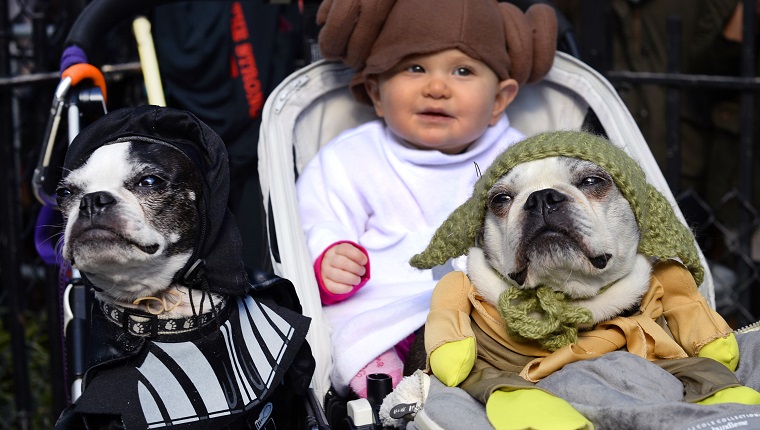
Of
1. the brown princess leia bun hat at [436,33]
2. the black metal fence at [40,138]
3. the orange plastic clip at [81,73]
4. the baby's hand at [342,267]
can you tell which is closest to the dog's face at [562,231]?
the baby's hand at [342,267]

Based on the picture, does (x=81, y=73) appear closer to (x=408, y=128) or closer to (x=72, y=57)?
(x=72, y=57)

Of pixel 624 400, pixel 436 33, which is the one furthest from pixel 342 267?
pixel 624 400

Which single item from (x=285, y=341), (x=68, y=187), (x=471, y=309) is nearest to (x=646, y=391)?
(x=471, y=309)

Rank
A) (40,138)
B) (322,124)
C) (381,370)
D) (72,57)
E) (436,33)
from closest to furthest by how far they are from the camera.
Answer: (381,370)
(72,57)
(436,33)
(322,124)
(40,138)

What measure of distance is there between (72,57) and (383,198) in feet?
3.11

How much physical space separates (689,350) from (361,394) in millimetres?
791

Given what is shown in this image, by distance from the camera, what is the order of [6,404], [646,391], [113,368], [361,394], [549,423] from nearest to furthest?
[549,423] < [646,391] < [113,368] < [361,394] < [6,404]

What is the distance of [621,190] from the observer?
1.98m

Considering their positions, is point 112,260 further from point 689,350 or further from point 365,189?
point 689,350

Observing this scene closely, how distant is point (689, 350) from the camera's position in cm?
201

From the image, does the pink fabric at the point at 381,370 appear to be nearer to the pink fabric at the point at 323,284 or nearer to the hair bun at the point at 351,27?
the pink fabric at the point at 323,284

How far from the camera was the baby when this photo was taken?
8.70 feet

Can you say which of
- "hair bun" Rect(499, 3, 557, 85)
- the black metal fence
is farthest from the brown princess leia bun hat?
the black metal fence

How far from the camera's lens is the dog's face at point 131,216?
188 cm
